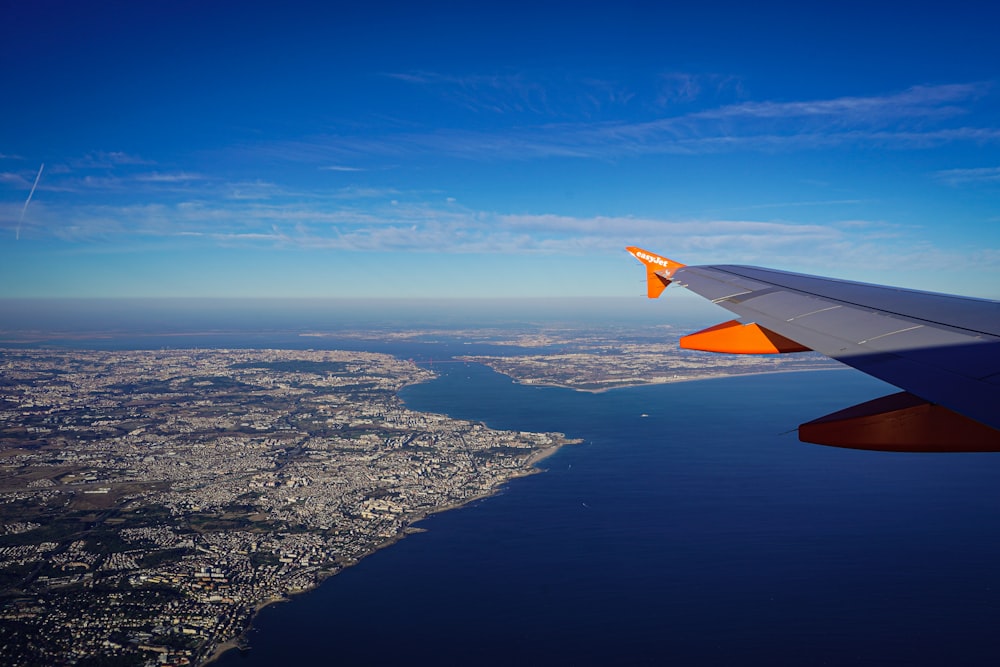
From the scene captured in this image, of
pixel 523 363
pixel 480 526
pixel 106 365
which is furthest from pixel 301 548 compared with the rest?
pixel 106 365

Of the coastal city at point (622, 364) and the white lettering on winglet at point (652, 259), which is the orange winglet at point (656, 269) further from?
the coastal city at point (622, 364)

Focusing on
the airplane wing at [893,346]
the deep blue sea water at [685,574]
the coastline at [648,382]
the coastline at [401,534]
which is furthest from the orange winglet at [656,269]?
the coastline at [648,382]

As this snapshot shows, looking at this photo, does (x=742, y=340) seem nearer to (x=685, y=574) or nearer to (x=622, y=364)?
(x=685, y=574)

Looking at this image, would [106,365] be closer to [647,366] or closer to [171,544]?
[171,544]

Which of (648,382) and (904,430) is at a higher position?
(904,430)

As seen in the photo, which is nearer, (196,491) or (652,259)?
(652,259)

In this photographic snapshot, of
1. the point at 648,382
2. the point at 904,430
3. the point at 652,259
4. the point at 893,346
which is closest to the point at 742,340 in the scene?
the point at 893,346
